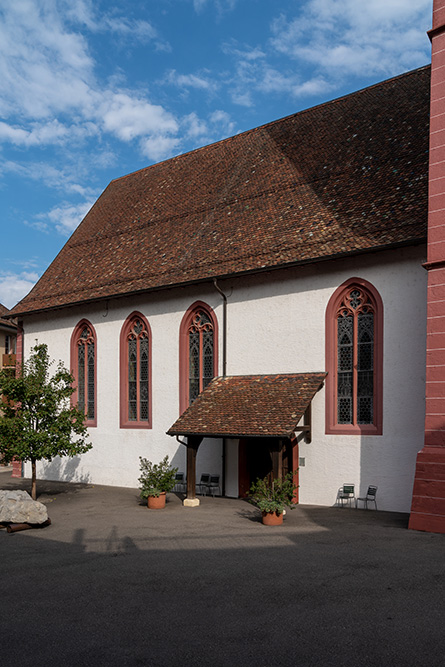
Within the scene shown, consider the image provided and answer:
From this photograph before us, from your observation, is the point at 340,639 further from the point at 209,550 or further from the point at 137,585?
the point at 209,550

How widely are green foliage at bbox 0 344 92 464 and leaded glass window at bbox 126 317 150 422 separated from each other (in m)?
3.14

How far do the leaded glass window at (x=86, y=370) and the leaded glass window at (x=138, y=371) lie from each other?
186 centimetres

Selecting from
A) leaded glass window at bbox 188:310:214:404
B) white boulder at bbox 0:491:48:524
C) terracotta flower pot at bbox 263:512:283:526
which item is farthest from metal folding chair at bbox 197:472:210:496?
white boulder at bbox 0:491:48:524

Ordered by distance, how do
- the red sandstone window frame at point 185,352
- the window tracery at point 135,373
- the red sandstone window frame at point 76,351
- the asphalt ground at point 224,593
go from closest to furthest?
the asphalt ground at point 224,593, the red sandstone window frame at point 185,352, the window tracery at point 135,373, the red sandstone window frame at point 76,351

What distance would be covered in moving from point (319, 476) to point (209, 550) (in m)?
5.37

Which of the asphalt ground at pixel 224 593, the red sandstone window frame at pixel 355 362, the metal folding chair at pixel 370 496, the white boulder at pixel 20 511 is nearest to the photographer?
the asphalt ground at pixel 224 593

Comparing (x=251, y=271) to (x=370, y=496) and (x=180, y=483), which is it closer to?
(x=370, y=496)

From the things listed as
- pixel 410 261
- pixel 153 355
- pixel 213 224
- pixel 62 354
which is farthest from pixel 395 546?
pixel 62 354

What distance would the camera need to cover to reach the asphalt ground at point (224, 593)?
610 centimetres

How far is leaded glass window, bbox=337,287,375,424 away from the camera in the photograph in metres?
14.8

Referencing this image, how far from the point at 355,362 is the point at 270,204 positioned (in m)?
5.97

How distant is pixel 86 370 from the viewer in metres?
21.6

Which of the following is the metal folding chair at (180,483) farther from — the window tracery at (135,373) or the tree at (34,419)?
the tree at (34,419)

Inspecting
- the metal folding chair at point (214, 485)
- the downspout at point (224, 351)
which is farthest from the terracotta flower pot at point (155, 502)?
the downspout at point (224, 351)
